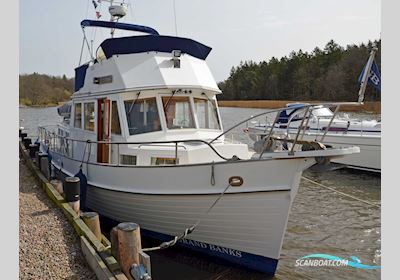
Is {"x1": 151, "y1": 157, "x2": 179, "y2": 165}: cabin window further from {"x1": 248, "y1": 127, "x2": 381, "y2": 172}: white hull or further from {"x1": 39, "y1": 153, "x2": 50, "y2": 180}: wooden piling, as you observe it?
{"x1": 248, "y1": 127, "x2": 381, "y2": 172}: white hull

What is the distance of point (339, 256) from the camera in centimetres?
550

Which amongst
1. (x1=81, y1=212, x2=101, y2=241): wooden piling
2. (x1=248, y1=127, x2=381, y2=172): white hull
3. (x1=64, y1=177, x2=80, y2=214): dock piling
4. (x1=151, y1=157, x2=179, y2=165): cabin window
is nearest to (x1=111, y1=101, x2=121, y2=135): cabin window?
(x1=151, y1=157, x2=179, y2=165): cabin window

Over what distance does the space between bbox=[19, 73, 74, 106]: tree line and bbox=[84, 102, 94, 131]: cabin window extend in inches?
66.6

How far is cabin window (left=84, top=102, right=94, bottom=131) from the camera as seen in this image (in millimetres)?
6527

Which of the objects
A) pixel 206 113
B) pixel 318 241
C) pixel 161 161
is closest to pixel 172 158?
pixel 161 161

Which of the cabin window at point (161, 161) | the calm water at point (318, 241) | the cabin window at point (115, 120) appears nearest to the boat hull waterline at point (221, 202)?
the calm water at point (318, 241)

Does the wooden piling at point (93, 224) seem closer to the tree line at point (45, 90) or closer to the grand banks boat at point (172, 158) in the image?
the grand banks boat at point (172, 158)

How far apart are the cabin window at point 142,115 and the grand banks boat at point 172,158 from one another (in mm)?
16

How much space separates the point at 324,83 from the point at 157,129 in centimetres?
3205

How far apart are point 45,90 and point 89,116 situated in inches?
175

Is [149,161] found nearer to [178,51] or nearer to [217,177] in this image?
[217,177]

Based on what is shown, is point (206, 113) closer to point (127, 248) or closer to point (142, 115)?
point (142, 115)

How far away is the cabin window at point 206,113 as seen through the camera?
5.92m

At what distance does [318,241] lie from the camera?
6051 millimetres
